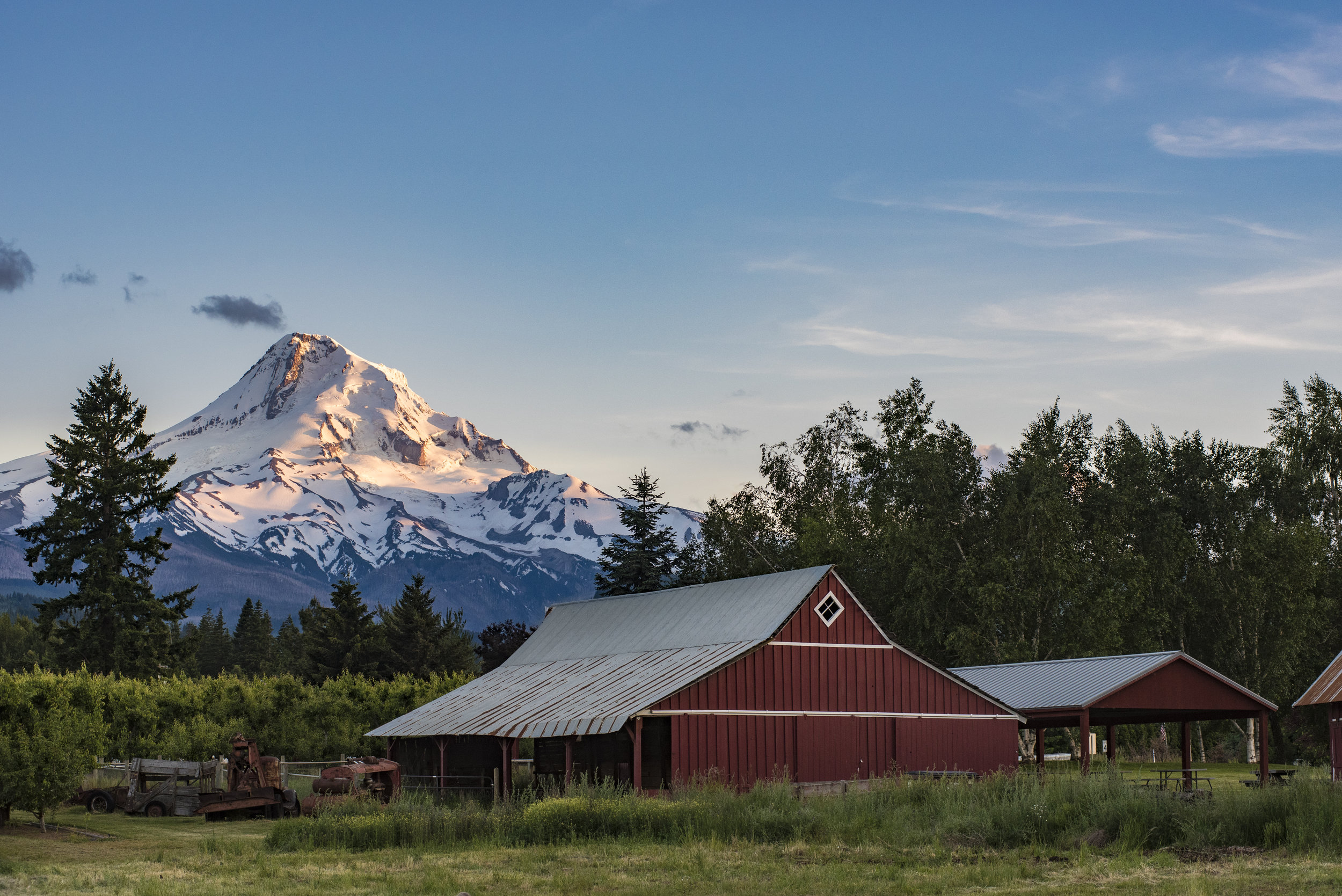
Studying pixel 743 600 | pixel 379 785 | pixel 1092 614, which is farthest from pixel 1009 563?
pixel 379 785

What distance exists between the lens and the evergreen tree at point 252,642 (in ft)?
431

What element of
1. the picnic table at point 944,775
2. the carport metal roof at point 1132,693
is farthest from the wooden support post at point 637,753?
the carport metal roof at point 1132,693

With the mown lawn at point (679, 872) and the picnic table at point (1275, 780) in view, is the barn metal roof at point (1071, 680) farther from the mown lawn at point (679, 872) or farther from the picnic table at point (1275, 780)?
the mown lawn at point (679, 872)

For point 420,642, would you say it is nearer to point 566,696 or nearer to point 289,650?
point 289,650

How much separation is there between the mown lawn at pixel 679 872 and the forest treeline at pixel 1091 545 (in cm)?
3868

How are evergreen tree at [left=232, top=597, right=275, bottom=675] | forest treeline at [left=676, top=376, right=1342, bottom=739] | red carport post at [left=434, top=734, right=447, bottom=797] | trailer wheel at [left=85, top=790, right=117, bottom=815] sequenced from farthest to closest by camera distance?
1. evergreen tree at [left=232, top=597, right=275, bottom=675]
2. forest treeline at [left=676, top=376, right=1342, bottom=739]
3. trailer wheel at [left=85, top=790, right=117, bottom=815]
4. red carport post at [left=434, top=734, right=447, bottom=797]

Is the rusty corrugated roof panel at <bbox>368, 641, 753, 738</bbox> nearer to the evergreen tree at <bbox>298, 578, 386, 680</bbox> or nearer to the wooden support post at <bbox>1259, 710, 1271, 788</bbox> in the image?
the wooden support post at <bbox>1259, 710, 1271, 788</bbox>

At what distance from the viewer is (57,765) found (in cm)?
3325

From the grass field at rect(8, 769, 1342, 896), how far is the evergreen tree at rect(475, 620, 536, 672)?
4799 centimetres

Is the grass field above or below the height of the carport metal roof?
below

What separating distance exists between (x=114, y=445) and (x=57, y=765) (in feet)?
120

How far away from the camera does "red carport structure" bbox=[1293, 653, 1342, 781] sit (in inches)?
1559

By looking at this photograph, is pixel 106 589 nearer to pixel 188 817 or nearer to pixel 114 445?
pixel 114 445

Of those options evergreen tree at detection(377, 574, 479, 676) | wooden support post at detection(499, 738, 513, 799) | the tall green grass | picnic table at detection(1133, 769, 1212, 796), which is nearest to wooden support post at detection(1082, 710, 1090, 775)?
picnic table at detection(1133, 769, 1212, 796)
